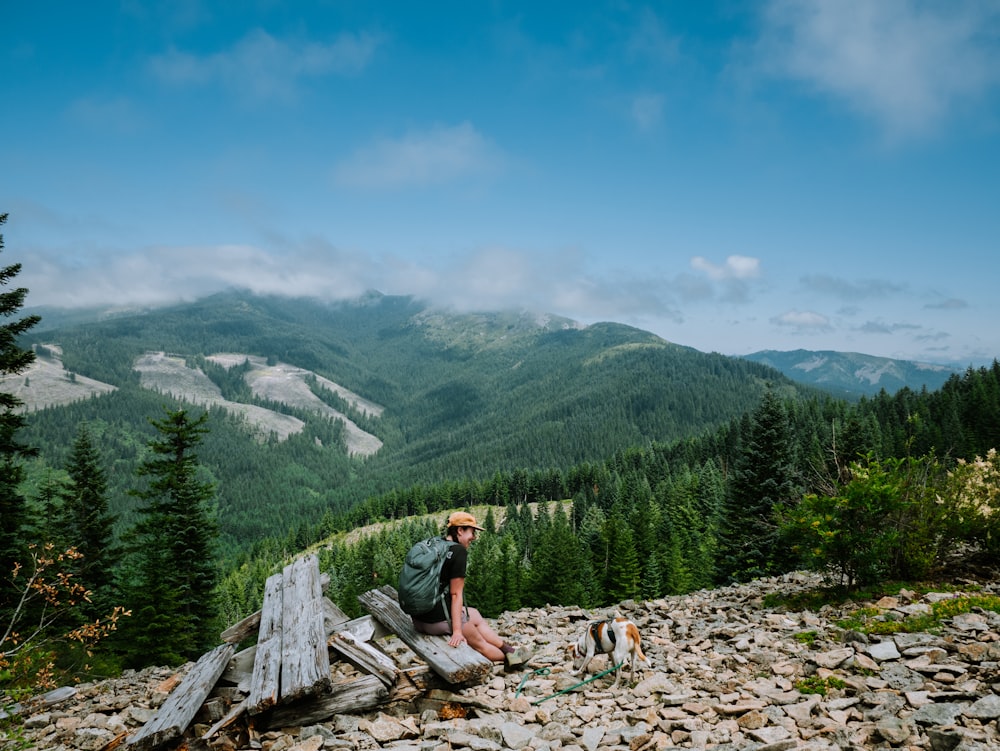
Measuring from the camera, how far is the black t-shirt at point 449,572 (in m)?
8.71

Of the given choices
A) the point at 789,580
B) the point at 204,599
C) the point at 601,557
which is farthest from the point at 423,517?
the point at 789,580

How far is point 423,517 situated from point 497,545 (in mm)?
66070

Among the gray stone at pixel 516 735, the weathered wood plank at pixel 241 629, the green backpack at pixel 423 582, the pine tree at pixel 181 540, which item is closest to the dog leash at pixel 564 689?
the gray stone at pixel 516 735

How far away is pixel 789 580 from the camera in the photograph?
17078 millimetres

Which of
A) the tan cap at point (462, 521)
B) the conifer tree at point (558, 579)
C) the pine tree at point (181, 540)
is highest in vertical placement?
the tan cap at point (462, 521)

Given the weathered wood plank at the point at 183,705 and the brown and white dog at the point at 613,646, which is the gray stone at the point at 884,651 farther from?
the weathered wood plank at the point at 183,705

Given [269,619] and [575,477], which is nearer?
[269,619]

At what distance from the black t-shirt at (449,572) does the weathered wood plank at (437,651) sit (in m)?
0.30

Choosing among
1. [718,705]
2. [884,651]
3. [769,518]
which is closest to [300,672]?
[718,705]

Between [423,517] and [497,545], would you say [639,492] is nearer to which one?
[497,545]

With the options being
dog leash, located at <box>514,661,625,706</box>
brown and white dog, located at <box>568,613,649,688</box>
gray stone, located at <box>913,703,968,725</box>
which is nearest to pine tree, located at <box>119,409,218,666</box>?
dog leash, located at <box>514,661,625,706</box>

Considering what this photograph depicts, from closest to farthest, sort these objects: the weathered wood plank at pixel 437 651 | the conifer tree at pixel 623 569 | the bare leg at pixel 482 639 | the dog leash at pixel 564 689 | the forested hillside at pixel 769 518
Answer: the weathered wood plank at pixel 437 651, the dog leash at pixel 564 689, the bare leg at pixel 482 639, the forested hillside at pixel 769 518, the conifer tree at pixel 623 569

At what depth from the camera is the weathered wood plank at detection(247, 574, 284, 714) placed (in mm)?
6594

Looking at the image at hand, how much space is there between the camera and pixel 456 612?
340 inches
